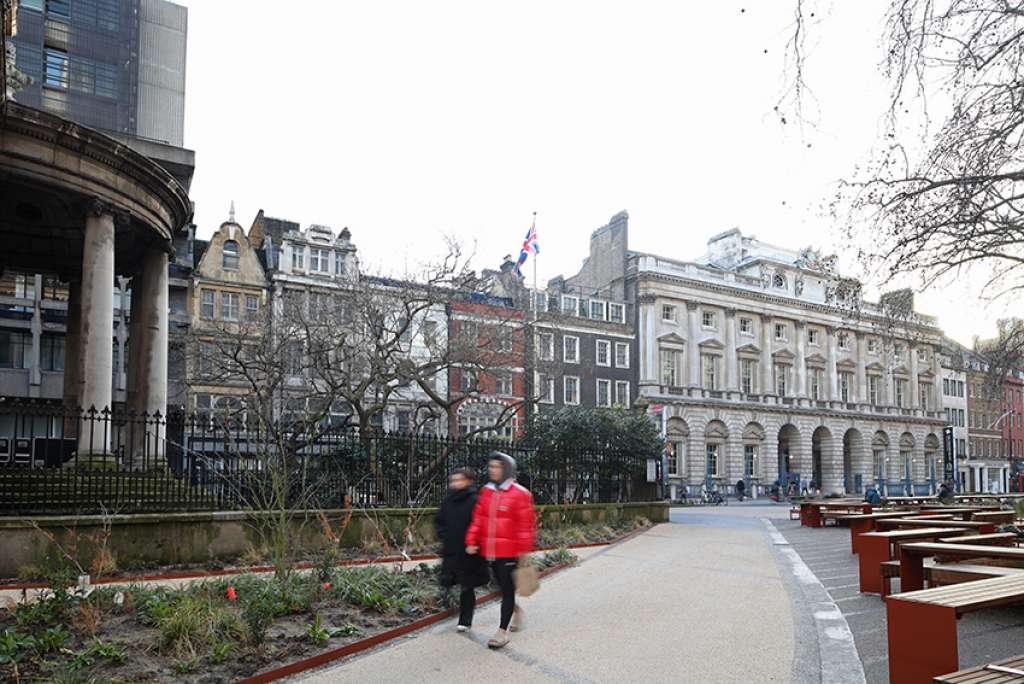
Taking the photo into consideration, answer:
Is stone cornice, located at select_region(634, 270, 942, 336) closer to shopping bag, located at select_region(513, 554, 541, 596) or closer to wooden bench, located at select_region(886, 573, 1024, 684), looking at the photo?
shopping bag, located at select_region(513, 554, 541, 596)

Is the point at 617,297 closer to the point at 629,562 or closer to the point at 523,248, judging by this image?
the point at 523,248

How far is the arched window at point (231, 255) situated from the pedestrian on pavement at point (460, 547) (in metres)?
42.7

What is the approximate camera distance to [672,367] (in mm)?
67688

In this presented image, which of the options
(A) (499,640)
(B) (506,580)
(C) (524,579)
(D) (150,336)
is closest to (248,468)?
(B) (506,580)

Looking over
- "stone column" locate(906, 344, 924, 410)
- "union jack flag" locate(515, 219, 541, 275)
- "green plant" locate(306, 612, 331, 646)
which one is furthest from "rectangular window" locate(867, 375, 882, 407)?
"green plant" locate(306, 612, 331, 646)

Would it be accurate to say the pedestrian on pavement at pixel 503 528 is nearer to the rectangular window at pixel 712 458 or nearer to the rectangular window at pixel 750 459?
the rectangular window at pixel 712 458

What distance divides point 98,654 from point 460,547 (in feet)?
10.4

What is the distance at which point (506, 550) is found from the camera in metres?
8.12

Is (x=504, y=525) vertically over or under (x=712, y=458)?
over

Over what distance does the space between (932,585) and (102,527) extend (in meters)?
10.9

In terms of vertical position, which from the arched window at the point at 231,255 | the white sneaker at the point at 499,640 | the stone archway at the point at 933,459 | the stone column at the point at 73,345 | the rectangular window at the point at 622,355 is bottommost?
the stone archway at the point at 933,459

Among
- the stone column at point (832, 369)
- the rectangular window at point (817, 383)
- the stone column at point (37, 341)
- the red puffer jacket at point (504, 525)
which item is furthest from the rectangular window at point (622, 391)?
the red puffer jacket at point (504, 525)

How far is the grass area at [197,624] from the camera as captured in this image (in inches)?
258

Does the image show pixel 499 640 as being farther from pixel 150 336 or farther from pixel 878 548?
pixel 150 336
